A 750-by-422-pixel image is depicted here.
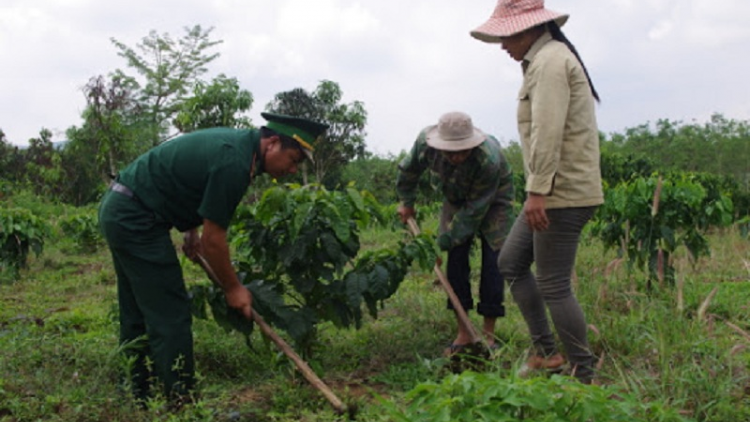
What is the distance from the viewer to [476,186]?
14.0 ft

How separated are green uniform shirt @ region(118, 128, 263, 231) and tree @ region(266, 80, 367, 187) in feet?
62.5

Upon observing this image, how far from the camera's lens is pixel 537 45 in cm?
326

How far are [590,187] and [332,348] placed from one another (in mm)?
1884

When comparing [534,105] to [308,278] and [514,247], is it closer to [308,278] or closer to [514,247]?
[514,247]

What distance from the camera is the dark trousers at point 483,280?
4.31 metres

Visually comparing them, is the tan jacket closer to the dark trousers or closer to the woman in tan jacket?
the woman in tan jacket

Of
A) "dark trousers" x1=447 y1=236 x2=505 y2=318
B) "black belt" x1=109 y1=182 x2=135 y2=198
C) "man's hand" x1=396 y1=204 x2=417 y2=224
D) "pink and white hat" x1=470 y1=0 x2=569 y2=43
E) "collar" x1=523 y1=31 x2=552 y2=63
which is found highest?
"pink and white hat" x1=470 y1=0 x2=569 y2=43

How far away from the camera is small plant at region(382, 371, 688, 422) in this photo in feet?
7.09

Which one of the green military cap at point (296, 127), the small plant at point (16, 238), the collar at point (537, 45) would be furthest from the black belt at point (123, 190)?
the small plant at point (16, 238)

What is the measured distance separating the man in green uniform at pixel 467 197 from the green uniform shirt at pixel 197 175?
131cm

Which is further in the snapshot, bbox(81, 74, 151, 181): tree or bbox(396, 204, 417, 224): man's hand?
bbox(81, 74, 151, 181): tree

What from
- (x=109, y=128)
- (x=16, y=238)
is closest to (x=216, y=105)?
(x=109, y=128)

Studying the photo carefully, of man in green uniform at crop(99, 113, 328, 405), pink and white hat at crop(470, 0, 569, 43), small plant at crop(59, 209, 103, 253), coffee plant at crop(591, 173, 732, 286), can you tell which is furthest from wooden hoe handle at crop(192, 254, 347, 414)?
small plant at crop(59, 209, 103, 253)

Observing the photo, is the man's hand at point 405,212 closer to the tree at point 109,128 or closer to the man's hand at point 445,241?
the man's hand at point 445,241
